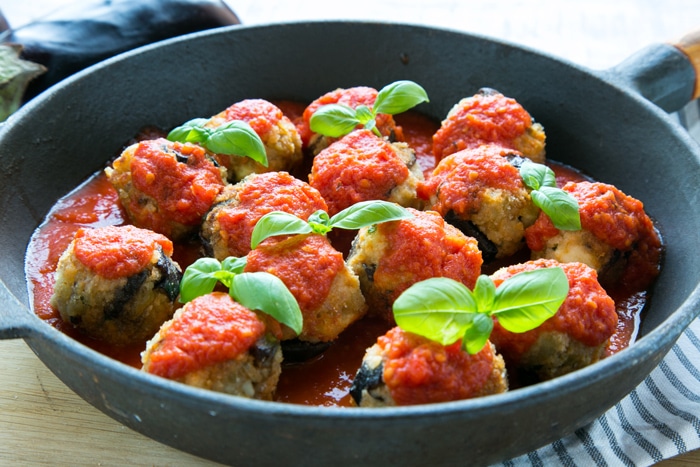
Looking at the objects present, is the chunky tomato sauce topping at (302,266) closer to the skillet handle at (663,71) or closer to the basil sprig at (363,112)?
the basil sprig at (363,112)

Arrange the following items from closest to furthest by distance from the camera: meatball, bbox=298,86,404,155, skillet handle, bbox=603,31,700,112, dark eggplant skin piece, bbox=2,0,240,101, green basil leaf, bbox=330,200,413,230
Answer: green basil leaf, bbox=330,200,413,230 → meatball, bbox=298,86,404,155 → skillet handle, bbox=603,31,700,112 → dark eggplant skin piece, bbox=2,0,240,101

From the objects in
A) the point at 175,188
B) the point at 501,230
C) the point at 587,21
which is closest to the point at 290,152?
the point at 175,188

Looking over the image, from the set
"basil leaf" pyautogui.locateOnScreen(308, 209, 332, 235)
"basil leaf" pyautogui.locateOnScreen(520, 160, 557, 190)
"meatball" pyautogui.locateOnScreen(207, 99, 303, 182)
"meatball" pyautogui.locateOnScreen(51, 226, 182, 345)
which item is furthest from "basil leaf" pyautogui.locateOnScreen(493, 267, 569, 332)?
"meatball" pyautogui.locateOnScreen(207, 99, 303, 182)

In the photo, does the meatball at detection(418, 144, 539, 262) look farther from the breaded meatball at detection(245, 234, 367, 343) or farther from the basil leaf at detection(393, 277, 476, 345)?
the basil leaf at detection(393, 277, 476, 345)

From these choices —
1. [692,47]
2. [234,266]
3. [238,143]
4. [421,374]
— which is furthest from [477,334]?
[692,47]

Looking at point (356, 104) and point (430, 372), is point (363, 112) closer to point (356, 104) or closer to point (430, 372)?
point (356, 104)

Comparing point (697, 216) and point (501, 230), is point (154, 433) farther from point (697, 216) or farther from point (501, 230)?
point (697, 216)

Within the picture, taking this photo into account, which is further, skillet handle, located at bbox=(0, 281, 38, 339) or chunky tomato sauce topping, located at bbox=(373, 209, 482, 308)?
chunky tomato sauce topping, located at bbox=(373, 209, 482, 308)

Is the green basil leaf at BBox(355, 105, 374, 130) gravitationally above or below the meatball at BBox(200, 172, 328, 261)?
above
